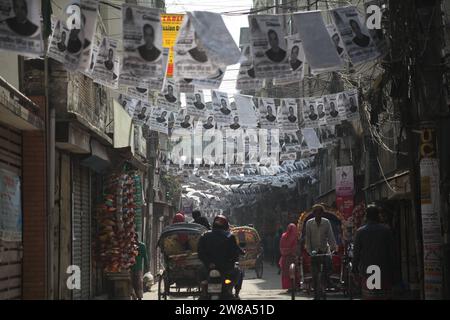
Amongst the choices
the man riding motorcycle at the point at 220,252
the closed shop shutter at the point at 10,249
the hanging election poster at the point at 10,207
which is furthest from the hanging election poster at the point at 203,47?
the hanging election poster at the point at 10,207

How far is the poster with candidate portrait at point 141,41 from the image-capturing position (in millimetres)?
11562

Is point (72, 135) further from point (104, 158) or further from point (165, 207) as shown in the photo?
point (165, 207)

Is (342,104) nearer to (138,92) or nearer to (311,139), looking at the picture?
Result: (311,139)

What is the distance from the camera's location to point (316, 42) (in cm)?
1241

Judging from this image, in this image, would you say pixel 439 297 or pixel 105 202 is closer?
pixel 439 297

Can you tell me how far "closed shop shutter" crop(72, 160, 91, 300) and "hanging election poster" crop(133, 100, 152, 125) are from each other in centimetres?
338

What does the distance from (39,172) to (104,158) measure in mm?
4859

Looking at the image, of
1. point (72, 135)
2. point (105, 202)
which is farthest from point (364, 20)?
point (105, 202)

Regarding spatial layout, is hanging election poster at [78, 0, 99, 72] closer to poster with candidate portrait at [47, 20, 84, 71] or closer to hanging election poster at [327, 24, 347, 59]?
poster with candidate portrait at [47, 20, 84, 71]

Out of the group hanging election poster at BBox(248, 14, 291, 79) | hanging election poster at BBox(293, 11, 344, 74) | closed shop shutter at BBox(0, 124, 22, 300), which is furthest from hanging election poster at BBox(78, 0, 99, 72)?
hanging election poster at BBox(293, 11, 344, 74)

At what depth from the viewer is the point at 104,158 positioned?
18.6 meters

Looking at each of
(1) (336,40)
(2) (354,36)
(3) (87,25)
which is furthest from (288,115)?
(3) (87,25)

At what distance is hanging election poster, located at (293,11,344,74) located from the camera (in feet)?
40.7
